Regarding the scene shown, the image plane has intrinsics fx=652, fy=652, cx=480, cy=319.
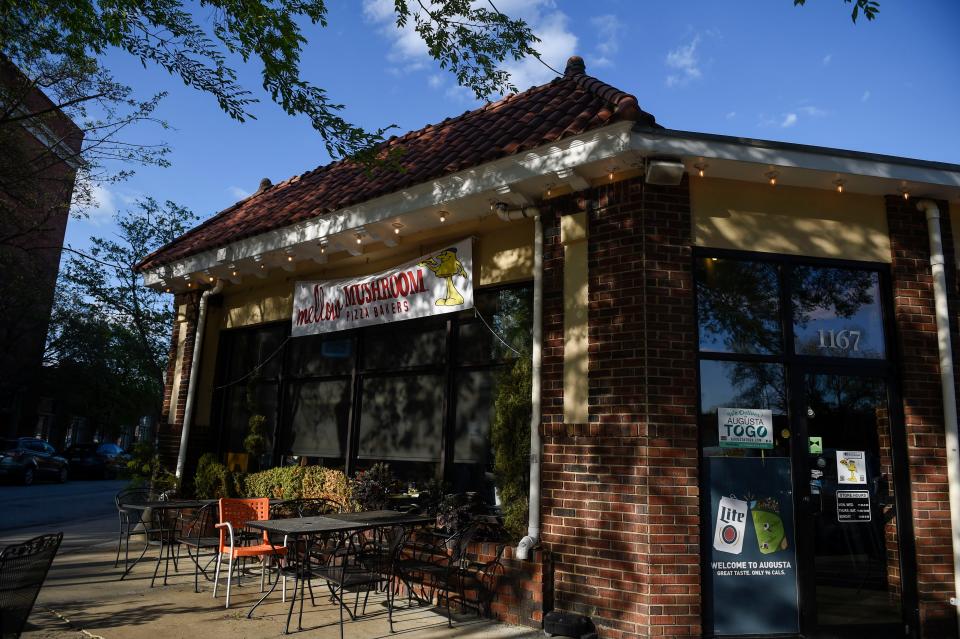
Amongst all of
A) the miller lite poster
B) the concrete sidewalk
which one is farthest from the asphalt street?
the miller lite poster

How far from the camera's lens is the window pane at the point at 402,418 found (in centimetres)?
754

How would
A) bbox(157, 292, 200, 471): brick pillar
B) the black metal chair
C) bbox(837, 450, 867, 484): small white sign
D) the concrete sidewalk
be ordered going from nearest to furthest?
the black metal chair, the concrete sidewalk, bbox(837, 450, 867, 484): small white sign, bbox(157, 292, 200, 471): brick pillar

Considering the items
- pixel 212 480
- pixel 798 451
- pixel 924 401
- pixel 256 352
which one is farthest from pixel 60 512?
pixel 924 401

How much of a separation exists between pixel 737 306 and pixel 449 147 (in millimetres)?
3832

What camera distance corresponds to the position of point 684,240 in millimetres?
5797

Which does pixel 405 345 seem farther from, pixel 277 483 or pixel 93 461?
pixel 93 461

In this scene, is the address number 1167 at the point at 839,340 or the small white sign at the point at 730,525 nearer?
the small white sign at the point at 730,525

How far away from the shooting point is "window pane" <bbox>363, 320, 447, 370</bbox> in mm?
7770

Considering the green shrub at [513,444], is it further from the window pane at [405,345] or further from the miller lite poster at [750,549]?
the miller lite poster at [750,549]

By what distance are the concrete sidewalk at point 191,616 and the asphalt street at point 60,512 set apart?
12.1 ft

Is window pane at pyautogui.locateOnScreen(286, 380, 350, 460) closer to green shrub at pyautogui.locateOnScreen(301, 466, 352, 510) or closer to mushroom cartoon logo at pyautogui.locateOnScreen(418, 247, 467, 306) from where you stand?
green shrub at pyautogui.locateOnScreen(301, 466, 352, 510)

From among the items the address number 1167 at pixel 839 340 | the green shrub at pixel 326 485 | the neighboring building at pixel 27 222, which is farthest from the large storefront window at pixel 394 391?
the neighboring building at pixel 27 222

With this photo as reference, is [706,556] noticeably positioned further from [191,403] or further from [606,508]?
[191,403]

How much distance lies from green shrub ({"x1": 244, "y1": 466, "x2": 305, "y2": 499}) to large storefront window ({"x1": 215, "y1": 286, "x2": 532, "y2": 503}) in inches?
13.7
